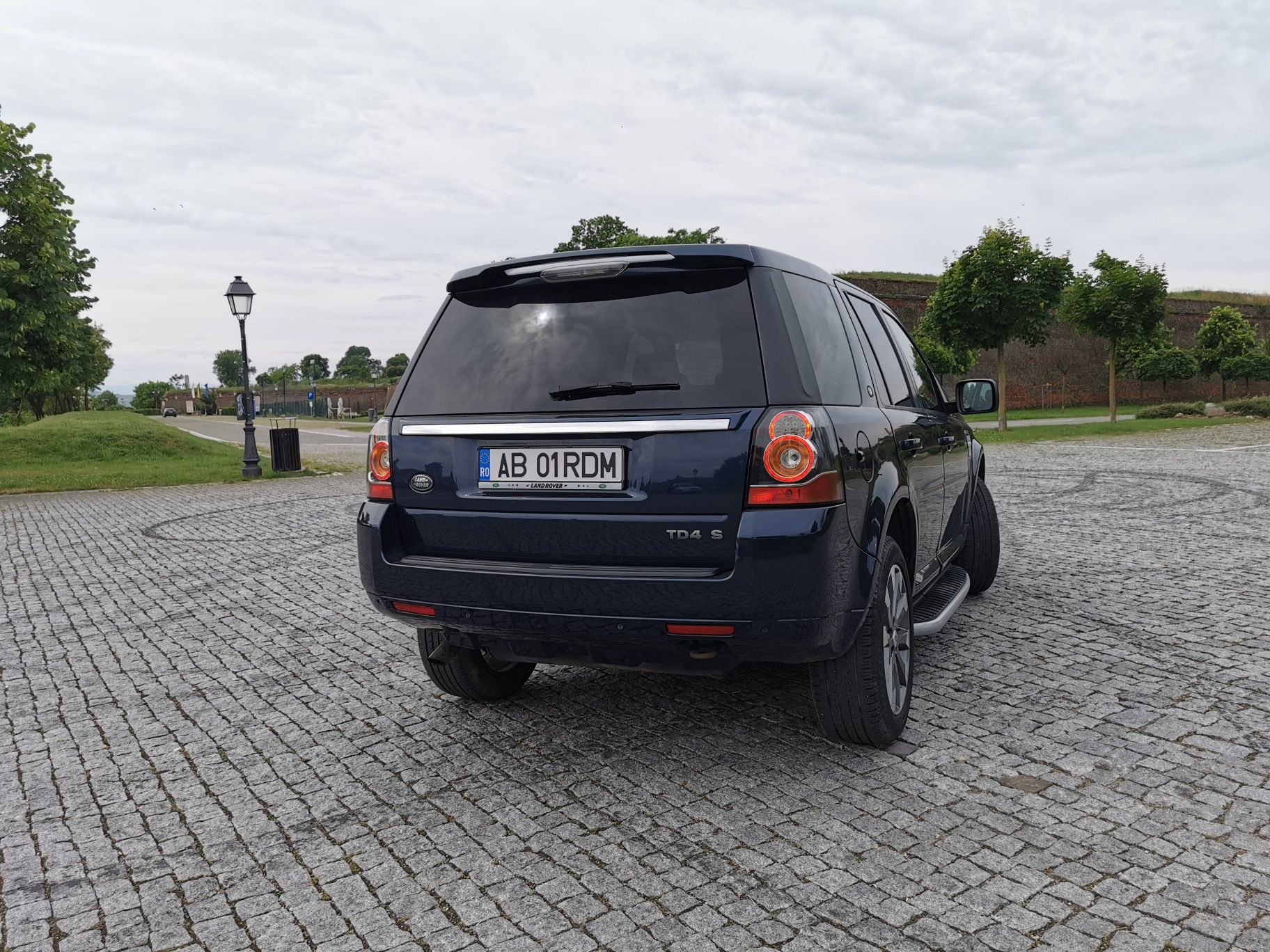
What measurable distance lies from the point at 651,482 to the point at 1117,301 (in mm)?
29198

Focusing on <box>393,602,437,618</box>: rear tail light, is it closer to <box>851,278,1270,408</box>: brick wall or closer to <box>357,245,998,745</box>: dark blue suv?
<box>357,245,998,745</box>: dark blue suv

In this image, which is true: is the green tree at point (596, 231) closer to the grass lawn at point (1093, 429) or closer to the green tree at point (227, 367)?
the grass lawn at point (1093, 429)

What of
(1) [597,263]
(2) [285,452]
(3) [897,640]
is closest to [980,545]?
(3) [897,640]

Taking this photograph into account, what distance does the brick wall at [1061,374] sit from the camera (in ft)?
149

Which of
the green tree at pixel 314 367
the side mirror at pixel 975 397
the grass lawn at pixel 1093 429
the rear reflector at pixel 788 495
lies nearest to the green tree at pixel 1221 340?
the grass lawn at pixel 1093 429

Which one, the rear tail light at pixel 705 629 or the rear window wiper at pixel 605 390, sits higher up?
the rear window wiper at pixel 605 390

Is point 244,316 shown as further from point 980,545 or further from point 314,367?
point 314,367

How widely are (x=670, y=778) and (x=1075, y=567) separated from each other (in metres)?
4.87

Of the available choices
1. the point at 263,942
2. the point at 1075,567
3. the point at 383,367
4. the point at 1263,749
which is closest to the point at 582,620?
the point at 263,942

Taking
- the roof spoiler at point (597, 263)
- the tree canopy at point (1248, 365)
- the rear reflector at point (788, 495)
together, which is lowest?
the rear reflector at point (788, 495)

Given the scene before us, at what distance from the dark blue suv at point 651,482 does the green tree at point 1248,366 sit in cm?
5107

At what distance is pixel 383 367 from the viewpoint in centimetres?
15788

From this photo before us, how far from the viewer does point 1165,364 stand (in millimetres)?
47500

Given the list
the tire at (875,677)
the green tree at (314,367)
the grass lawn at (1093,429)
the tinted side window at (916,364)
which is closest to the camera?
the tire at (875,677)
